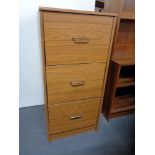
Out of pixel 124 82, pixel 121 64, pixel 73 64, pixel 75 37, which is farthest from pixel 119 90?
pixel 75 37

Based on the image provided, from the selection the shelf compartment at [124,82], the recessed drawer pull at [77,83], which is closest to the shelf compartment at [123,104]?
the shelf compartment at [124,82]

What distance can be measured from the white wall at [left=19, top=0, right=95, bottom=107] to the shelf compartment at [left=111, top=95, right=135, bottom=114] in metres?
0.77

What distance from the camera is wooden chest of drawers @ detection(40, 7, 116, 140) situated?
0.92 metres

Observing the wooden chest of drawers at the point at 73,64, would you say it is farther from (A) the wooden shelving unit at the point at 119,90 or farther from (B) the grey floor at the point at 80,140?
(A) the wooden shelving unit at the point at 119,90

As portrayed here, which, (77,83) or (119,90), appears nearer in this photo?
(77,83)

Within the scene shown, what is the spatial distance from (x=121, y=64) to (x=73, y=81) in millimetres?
462

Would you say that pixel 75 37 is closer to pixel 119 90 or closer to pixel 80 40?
pixel 80 40

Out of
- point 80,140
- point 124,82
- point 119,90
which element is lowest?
point 80,140

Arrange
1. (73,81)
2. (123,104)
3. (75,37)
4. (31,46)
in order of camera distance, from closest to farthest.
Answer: (75,37) < (73,81) < (31,46) < (123,104)

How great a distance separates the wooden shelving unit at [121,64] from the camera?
131cm

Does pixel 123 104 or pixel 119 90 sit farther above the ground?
pixel 119 90

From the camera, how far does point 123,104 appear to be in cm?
161

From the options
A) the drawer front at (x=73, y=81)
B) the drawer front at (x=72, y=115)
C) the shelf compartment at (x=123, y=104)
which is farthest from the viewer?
the shelf compartment at (x=123, y=104)
